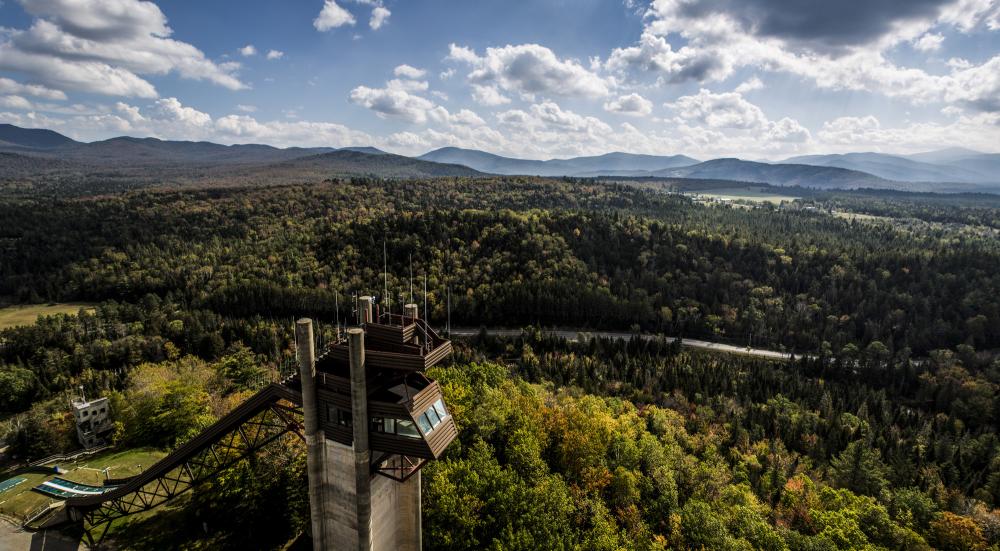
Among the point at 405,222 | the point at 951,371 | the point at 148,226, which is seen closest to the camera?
the point at 951,371

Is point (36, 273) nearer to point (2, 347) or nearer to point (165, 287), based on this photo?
point (165, 287)

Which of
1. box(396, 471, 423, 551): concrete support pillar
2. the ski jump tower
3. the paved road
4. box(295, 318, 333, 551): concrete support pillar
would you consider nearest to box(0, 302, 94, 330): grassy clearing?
the paved road

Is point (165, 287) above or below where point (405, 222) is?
below

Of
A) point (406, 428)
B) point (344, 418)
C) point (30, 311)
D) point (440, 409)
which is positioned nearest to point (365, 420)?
point (344, 418)

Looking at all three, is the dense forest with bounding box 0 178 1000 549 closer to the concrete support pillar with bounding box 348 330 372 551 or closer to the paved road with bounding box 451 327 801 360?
the paved road with bounding box 451 327 801 360

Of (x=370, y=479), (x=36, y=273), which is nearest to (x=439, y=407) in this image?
(x=370, y=479)

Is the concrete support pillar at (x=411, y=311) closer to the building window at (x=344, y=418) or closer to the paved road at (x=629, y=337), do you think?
the building window at (x=344, y=418)

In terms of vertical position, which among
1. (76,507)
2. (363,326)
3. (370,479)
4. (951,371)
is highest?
(363,326)
